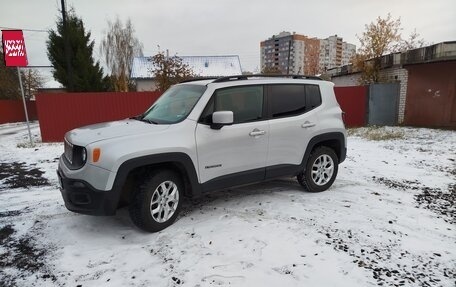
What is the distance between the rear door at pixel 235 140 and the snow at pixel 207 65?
2865 centimetres

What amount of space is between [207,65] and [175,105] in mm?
31102

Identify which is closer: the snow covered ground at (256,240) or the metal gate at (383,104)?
the snow covered ground at (256,240)

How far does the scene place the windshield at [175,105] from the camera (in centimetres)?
416

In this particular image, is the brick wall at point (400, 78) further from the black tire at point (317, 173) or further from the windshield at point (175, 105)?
the windshield at point (175, 105)

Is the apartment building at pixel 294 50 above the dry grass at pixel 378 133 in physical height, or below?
above

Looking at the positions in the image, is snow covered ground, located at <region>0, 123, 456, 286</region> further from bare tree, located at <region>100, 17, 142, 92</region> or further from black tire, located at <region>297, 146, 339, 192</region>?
bare tree, located at <region>100, 17, 142, 92</region>

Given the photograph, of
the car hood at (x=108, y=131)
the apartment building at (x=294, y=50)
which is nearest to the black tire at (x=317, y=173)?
the car hood at (x=108, y=131)

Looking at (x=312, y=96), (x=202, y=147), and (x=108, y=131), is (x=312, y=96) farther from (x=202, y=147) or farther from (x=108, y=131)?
(x=108, y=131)

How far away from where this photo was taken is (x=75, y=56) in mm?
19641

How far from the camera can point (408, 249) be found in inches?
137

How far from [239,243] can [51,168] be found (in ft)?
19.2

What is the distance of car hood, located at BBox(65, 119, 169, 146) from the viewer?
365cm

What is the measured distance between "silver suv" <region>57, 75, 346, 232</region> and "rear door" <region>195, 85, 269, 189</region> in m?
0.01

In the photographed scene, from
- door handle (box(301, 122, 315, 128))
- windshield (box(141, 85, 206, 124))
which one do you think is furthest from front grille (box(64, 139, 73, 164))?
door handle (box(301, 122, 315, 128))
